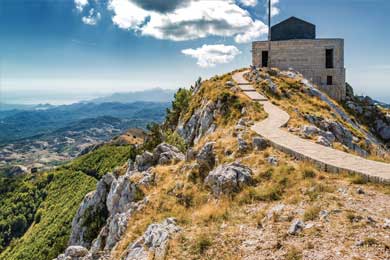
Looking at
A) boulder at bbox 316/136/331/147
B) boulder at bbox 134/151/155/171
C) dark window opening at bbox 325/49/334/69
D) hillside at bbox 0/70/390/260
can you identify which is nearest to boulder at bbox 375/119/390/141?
hillside at bbox 0/70/390/260

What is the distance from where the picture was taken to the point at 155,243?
1277cm

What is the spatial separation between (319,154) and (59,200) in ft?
443

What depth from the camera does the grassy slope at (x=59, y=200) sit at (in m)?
90.8

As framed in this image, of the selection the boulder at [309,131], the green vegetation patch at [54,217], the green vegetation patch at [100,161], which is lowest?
the green vegetation patch at [54,217]

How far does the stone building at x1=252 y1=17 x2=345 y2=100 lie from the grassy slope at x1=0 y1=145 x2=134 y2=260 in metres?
70.2

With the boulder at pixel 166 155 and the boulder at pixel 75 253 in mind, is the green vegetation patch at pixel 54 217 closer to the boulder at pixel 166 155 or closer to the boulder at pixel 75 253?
the boulder at pixel 166 155

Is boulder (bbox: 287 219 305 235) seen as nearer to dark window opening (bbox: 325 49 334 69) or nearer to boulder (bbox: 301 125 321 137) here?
boulder (bbox: 301 125 321 137)

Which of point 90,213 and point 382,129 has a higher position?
point 382,129

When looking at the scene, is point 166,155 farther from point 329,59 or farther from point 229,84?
point 329,59

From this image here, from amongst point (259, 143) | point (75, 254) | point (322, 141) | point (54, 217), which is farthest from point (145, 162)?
point (54, 217)

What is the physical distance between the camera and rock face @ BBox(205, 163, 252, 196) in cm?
1520

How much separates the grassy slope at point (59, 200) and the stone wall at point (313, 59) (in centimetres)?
7102

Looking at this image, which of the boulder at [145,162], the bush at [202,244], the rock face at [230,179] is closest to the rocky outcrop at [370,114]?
the boulder at [145,162]

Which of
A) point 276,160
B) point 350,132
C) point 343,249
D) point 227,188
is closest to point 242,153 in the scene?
point 276,160
